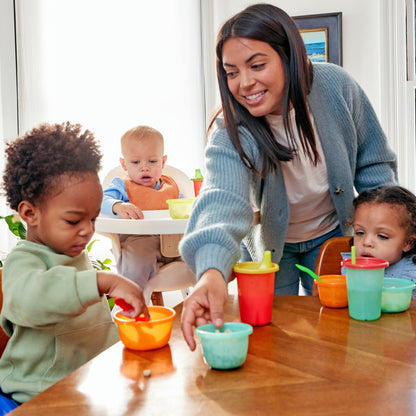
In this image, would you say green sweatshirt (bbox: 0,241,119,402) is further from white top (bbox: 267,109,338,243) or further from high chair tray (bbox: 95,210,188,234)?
high chair tray (bbox: 95,210,188,234)

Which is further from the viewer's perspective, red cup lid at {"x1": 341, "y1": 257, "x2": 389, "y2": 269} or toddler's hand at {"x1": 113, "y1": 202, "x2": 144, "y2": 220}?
toddler's hand at {"x1": 113, "y1": 202, "x2": 144, "y2": 220}

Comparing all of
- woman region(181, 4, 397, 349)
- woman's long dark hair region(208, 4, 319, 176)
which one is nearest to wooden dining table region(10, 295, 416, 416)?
woman region(181, 4, 397, 349)

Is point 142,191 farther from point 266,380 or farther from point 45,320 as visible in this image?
point 266,380

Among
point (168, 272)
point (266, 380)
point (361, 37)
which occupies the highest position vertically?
point (361, 37)

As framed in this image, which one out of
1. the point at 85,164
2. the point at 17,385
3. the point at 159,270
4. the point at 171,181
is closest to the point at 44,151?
the point at 85,164

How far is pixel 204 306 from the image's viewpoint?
0.97m

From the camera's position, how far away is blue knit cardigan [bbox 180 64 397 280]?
4.25 feet

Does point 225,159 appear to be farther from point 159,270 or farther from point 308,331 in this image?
point 159,270

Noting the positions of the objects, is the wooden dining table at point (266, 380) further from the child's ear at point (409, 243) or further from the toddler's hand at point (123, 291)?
the child's ear at point (409, 243)

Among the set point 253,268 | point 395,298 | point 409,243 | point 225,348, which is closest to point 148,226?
point 409,243

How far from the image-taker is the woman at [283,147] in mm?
1419

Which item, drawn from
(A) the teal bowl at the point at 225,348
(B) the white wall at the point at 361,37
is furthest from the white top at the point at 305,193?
(B) the white wall at the point at 361,37

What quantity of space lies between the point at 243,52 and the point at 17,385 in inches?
37.4

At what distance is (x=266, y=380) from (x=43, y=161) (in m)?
0.65
